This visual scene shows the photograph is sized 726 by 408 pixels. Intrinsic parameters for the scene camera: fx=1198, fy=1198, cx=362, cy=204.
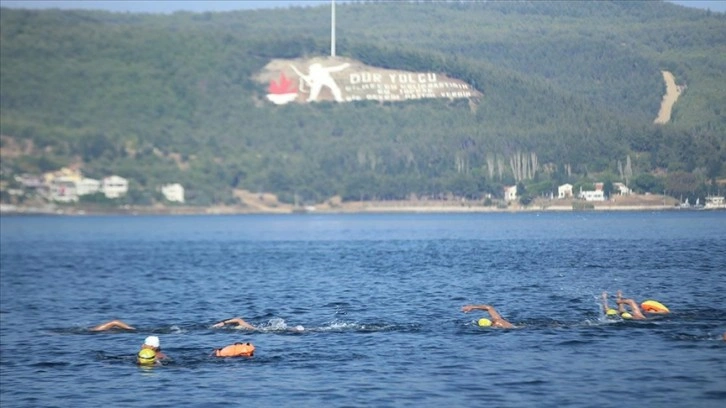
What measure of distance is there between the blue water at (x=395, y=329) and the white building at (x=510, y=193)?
80332mm

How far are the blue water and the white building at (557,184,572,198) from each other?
2995 cm

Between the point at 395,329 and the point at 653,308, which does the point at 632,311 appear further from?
the point at 395,329

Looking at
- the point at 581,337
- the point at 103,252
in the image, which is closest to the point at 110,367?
the point at 581,337

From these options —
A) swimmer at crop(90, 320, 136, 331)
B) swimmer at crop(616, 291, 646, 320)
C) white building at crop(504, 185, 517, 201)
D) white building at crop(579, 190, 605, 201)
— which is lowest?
swimmer at crop(90, 320, 136, 331)

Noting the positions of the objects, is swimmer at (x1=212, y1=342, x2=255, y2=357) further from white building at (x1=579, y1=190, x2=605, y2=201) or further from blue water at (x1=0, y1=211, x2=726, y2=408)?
white building at (x1=579, y1=190, x2=605, y2=201)

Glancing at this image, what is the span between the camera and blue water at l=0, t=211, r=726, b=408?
32344mm

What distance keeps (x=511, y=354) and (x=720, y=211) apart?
30632mm

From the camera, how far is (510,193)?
18275 centimetres

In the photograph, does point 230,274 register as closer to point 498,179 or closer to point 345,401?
point 345,401

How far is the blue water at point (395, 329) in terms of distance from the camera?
32344 millimetres

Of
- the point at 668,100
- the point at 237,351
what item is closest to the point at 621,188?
the point at 668,100

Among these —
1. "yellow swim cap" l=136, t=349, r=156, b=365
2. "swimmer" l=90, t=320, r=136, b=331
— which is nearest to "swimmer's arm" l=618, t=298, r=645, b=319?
"yellow swim cap" l=136, t=349, r=156, b=365

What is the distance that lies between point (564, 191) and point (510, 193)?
51002mm

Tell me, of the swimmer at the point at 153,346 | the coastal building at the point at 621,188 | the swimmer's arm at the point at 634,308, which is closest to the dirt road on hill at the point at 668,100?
the coastal building at the point at 621,188
